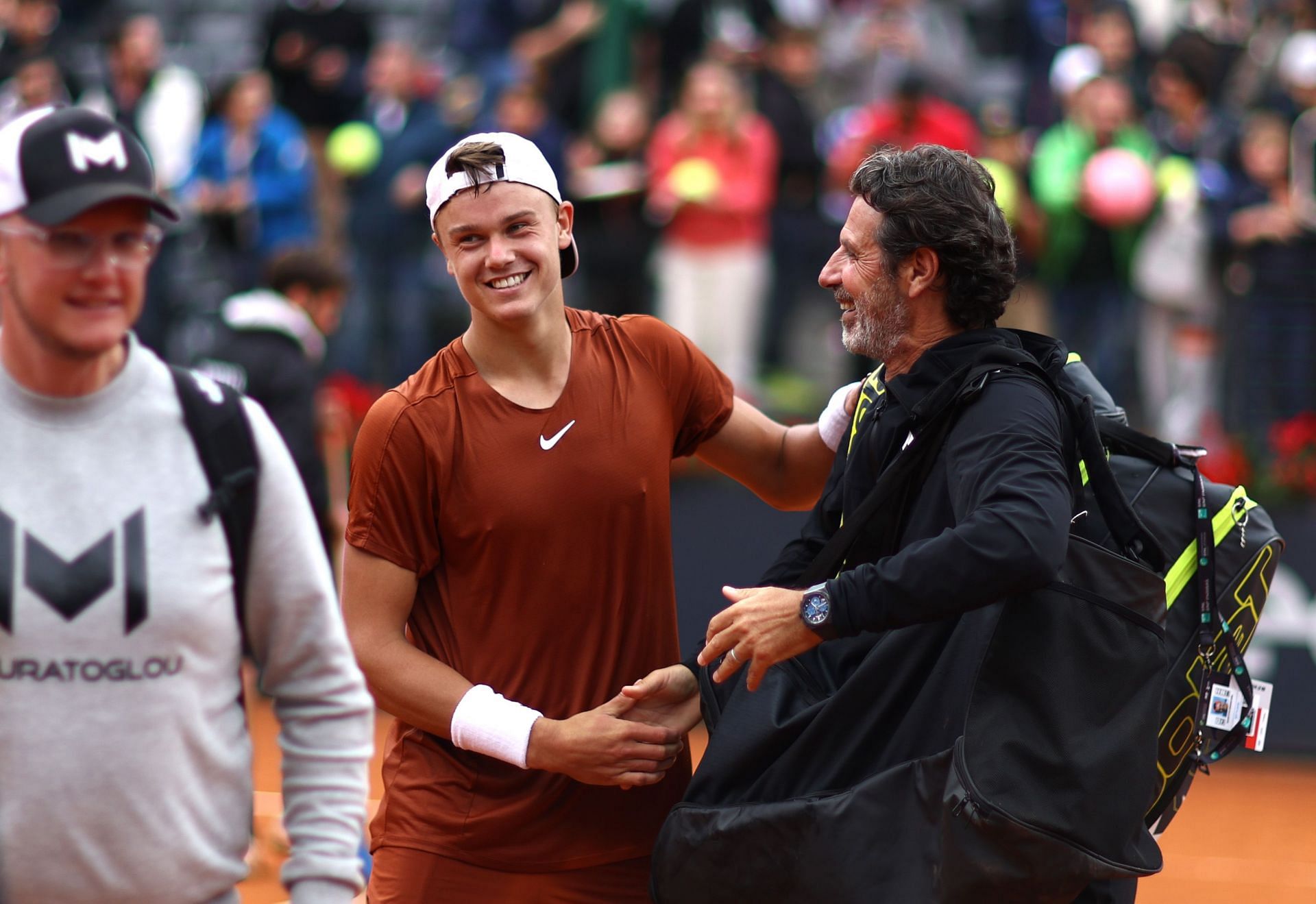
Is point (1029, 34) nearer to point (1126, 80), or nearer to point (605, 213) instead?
point (1126, 80)

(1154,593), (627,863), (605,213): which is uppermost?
(605,213)

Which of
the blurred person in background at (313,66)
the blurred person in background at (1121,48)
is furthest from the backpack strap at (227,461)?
the blurred person in background at (313,66)

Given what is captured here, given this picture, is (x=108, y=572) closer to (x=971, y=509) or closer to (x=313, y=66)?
(x=971, y=509)

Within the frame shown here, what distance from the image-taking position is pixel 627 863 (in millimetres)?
3672

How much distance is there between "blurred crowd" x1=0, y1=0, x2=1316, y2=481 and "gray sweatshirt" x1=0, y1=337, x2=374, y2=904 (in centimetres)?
569

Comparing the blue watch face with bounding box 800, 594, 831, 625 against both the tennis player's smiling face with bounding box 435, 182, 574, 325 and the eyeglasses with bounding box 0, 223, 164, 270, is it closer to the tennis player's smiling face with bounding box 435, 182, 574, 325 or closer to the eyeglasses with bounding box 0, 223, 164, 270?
the tennis player's smiling face with bounding box 435, 182, 574, 325

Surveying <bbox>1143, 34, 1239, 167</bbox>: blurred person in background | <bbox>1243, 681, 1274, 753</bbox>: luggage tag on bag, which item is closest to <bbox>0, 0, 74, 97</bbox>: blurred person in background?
<bbox>1143, 34, 1239, 167</bbox>: blurred person in background

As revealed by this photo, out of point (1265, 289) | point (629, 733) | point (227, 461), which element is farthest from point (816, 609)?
point (1265, 289)

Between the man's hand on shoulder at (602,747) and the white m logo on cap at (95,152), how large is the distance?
1507 millimetres

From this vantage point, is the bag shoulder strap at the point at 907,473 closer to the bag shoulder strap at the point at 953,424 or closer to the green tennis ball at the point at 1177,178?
the bag shoulder strap at the point at 953,424

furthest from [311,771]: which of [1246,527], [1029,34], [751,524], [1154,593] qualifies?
[1029,34]

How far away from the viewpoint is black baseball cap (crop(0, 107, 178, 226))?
2.49m

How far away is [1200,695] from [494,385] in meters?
1.61

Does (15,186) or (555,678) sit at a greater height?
(15,186)
